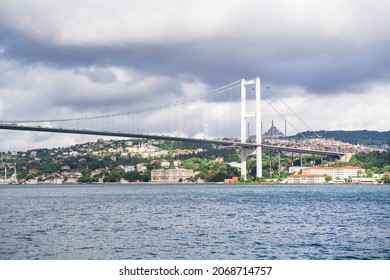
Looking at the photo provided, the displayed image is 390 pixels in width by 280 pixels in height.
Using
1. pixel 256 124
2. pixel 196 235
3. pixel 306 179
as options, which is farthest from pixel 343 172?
pixel 196 235

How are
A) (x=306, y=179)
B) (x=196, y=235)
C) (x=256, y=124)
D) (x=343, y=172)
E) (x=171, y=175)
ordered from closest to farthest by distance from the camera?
(x=196, y=235)
(x=256, y=124)
(x=343, y=172)
(x=306, y=179)
(x=171, y=175)

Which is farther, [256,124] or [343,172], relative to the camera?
[343,172]

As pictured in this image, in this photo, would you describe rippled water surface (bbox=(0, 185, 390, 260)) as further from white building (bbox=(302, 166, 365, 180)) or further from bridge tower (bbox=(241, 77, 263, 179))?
white building (bbox=(302, 166, 365, 180))

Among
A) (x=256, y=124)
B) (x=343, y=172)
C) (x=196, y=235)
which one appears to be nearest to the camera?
(x=196, y=235)

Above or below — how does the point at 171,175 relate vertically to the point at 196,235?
above

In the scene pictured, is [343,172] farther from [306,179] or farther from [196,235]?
[196,235]

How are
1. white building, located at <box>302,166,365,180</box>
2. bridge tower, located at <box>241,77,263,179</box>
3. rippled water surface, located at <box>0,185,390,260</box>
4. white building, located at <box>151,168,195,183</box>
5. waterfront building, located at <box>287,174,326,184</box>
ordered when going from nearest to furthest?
rippled water surface, located at <box>0,185,390,260</box>, bridge tower, located at <box>241,77,263,179</box>, white building, located at <box>302,166,365,180</box>, waterfront building, located at <box>287,174,326,184</box>, white building, located at <box>151,168,195,183</box>

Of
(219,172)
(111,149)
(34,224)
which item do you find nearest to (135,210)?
(34,224)

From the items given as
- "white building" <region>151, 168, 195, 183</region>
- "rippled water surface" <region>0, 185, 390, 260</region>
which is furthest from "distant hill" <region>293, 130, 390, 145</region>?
"rippled water surface" <region>0, 185, 390, 260</region>
